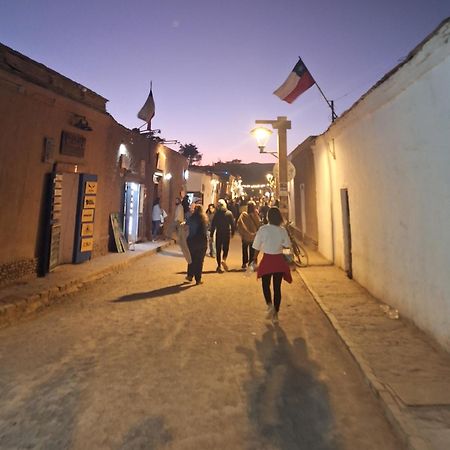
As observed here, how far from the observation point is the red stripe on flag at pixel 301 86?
1039cm

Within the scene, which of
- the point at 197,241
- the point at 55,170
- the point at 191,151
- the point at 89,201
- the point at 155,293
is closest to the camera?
the point at 155,293

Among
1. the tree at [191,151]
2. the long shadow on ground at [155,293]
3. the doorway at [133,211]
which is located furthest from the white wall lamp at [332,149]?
the tree at [191,151]

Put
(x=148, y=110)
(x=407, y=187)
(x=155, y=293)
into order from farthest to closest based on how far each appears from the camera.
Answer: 1. (x=148, y=110)
2. (x=155, y=293)
3. (x=407, y=187)

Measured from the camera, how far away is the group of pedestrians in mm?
5320

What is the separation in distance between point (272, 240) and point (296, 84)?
23.2 feet

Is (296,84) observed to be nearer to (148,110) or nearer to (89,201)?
(89,201)

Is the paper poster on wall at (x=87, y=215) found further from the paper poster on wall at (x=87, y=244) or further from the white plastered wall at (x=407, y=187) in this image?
the white plastered wall at (x=407, y=187)

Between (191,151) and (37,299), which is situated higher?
(191,151)

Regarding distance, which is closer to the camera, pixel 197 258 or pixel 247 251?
pixel 197 258

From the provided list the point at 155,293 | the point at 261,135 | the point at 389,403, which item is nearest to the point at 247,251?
the point at 155,293

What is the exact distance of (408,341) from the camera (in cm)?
431

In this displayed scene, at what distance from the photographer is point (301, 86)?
1050cm

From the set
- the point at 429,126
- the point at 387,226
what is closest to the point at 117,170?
the point at 387,226

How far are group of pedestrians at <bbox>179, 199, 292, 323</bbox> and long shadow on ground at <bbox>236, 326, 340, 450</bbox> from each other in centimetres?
113
